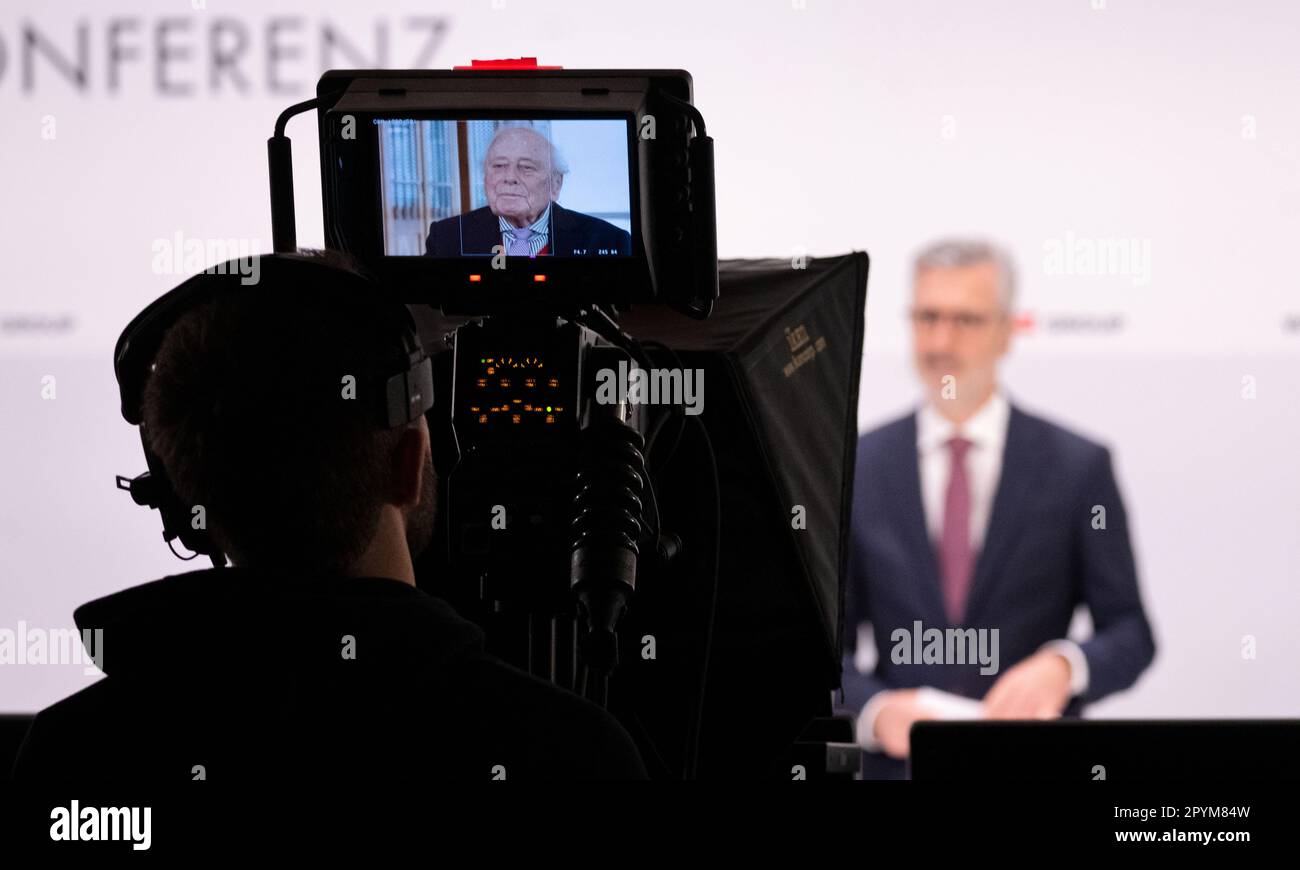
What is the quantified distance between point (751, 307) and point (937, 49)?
7.74ft

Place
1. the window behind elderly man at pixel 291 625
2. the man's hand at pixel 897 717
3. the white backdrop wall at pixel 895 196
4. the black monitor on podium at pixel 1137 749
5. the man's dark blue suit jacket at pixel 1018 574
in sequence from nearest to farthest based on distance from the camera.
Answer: the window behind elderly man at pixel 291 625, the black monitor on podium at pixel 1137 749, the man's hand at pixel 897 717, the man's dark blue suit jacket at pixel 1018 574, the white backdrop wall at pixel 895 196

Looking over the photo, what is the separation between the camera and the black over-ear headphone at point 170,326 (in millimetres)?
813

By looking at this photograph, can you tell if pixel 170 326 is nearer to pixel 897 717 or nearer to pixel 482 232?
pixel 482 232

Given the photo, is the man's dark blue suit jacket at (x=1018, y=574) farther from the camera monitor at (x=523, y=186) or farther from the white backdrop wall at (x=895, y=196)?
the camera monitor at (x=523, y=186)

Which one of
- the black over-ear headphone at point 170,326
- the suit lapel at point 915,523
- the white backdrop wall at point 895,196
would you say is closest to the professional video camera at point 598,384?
the black over-ear headphone at point 170,326

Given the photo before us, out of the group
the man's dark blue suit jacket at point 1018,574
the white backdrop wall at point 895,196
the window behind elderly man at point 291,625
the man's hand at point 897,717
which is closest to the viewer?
the window behind elderly man at point 291,625

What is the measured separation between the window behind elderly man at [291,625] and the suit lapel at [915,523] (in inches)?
88.2

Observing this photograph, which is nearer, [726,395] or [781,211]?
[726,395]

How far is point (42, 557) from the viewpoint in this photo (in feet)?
10.6

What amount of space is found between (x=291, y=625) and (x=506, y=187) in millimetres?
360

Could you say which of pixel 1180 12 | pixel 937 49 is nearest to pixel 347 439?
pixel 937 49
